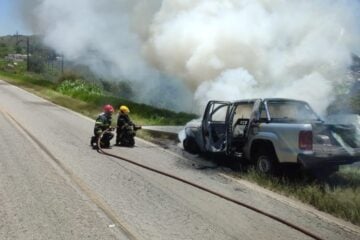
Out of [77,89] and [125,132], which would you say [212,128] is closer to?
[125,132]

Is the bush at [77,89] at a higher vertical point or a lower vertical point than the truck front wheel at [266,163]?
higher

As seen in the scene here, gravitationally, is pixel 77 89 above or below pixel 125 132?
above

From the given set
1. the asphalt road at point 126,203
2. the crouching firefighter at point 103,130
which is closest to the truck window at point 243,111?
the asphalt road at point 126,203

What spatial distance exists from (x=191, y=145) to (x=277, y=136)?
3.70 m

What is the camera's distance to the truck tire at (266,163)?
9.39 metres

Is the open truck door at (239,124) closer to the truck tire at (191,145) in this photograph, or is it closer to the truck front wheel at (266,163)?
the truck front wheel at (266,163)

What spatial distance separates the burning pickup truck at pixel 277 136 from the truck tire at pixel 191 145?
0.73 feet

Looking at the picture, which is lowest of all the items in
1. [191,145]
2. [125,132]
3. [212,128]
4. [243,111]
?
[191,145]

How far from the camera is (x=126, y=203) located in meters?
7.17

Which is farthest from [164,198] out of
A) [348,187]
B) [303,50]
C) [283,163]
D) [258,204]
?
[303,50]

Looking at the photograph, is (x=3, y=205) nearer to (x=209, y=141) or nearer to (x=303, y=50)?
(x=209, y=141)

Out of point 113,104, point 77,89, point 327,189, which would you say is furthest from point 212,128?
point 77,89

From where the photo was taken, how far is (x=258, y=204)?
7.48 metres

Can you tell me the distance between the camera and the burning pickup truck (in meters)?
8.79
